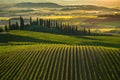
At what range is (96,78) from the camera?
4938 cm

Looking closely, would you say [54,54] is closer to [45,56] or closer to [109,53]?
[45,56]

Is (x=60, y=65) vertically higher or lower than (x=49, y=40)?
higher

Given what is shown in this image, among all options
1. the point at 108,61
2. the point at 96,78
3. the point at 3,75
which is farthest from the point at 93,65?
the point at 3,75

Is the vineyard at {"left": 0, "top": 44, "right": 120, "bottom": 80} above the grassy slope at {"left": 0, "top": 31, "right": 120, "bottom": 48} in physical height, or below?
above

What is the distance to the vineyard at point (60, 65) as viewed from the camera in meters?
50.8

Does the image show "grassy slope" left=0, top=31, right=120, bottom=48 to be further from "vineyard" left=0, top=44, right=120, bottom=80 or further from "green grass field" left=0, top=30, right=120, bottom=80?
"vineyard" left=0, top=44, right=120, bottom=80

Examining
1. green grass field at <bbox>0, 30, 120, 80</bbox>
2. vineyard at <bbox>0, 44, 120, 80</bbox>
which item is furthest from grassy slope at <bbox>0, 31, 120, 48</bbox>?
vineyard at <bbox>0, 44, 120, 80</bbox>

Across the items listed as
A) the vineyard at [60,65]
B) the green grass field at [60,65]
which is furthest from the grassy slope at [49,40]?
the vineyard at [60,65]

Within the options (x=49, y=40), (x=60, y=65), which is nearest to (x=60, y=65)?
(x=60, y=65)

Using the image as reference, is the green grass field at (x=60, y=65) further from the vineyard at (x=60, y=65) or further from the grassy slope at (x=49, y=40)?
the grassy slope at (x=49, y=40)

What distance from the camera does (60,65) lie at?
5775 cm

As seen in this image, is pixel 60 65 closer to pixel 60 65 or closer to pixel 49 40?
pixel 60 65

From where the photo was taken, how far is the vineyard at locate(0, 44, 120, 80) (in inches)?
1998

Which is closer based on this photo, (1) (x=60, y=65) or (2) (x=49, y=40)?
(1) (x=60, y=65)
